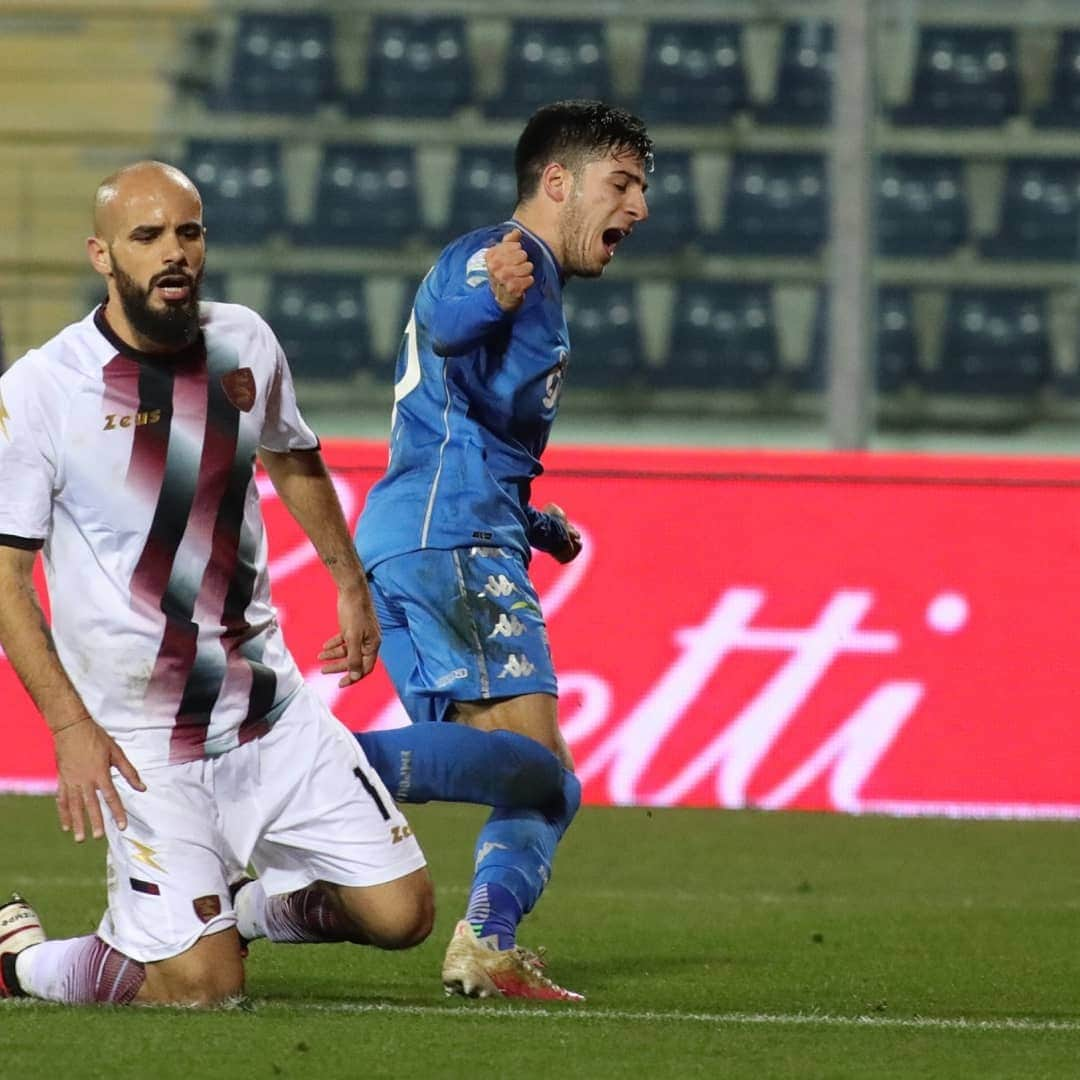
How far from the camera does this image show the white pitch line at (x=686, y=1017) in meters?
4.14

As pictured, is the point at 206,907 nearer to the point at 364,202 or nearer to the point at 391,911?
the point at 391,911

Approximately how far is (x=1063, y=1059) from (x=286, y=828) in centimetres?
137

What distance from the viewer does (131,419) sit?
159 inches

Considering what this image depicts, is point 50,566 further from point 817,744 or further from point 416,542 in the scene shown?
point 817,744

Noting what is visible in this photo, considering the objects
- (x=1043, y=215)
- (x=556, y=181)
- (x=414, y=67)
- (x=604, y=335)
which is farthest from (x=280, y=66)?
(x=556, y=181)

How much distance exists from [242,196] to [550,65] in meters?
1.38

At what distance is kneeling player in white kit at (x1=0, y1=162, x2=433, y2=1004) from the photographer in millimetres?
3979

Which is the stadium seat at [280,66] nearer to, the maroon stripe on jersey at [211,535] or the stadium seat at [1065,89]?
the stadium seat at [1065,89]

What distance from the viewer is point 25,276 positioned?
9.59 meters

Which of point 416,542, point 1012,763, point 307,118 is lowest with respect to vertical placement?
point 1012,763

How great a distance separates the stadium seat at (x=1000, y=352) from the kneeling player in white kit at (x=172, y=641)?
5.22 metres

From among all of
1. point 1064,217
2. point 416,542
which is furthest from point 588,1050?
point 1064,217

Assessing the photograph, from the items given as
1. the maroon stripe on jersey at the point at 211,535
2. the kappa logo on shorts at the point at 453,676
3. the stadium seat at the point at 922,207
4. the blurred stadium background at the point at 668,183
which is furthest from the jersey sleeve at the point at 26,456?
the stadium seat at the point at 922,207

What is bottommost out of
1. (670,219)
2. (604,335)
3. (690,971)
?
(690,971)
